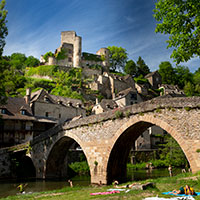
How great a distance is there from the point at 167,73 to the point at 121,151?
61.2 meters

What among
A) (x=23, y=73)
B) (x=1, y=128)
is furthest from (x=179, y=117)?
(x=23, y=73)

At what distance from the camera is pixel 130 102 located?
46.9m

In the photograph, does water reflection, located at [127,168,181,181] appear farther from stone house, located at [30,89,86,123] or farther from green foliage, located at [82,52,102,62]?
green foliage, located at [82,52,102,62]

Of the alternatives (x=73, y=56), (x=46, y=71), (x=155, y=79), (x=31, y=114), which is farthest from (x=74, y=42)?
(x=31, y=114)

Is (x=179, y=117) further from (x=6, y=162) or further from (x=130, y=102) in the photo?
(x=130, y=102)

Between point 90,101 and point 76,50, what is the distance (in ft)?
80.9

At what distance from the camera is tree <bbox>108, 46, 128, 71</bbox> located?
8100 centimetres

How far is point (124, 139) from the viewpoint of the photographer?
1589cm

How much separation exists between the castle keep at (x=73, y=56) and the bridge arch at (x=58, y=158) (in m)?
45.8

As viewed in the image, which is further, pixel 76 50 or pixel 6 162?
pixel 76 50

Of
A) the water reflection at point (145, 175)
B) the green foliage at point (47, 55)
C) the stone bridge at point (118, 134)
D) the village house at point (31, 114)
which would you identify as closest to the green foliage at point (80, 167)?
the stone bridge at point (118, 134)

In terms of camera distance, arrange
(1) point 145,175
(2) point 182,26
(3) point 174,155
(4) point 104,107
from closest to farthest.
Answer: (2) point 182,26 → (1) point 145,175 → (3) point 174,155 → (4) point 104,107

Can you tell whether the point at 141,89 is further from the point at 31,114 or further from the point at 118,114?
the point at 118,114

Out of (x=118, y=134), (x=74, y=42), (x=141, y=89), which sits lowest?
(x=118, y=134)
